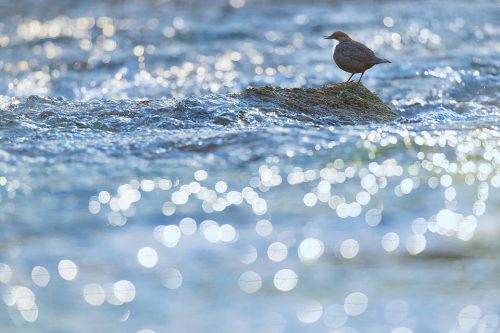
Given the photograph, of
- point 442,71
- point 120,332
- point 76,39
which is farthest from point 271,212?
point 76,39

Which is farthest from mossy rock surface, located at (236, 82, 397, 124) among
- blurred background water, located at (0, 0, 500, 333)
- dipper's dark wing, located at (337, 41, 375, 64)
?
dipper's dark wing, located at (337, 41, 375, 64)

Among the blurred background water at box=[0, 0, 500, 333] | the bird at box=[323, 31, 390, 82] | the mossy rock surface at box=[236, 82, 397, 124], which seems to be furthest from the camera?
the bird at box=[323, 31, 390, 82]

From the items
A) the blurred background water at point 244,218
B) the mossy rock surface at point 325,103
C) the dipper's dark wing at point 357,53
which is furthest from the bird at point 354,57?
the blurred background water at point 244,218

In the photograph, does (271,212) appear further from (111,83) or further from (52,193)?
(111,83)

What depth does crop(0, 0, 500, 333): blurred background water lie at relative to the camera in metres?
3.68

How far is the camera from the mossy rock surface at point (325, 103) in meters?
6.92

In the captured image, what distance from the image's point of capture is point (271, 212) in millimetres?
4848

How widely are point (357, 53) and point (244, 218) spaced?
3.48 m

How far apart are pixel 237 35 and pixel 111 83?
3.35m

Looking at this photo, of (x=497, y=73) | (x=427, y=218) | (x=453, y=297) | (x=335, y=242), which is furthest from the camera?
(x=497, y=73)

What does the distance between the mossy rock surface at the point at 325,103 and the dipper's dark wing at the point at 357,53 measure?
1.74 ft

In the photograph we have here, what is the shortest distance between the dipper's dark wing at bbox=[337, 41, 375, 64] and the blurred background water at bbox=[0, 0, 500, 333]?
2.37ft

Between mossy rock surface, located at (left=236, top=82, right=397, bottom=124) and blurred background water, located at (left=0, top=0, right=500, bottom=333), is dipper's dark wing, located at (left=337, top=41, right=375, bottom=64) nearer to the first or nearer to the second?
mossy rock surface, located at (left=236, top=82, right=397, bottom=124)

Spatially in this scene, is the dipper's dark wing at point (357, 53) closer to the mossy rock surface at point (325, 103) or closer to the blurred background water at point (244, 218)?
the mossy rock surface at point (325, 103)
